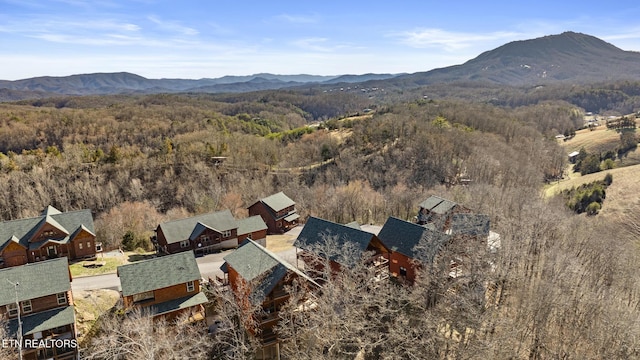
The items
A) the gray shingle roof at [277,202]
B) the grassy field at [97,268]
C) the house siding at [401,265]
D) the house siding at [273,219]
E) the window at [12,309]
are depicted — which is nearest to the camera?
the window at [12,309]

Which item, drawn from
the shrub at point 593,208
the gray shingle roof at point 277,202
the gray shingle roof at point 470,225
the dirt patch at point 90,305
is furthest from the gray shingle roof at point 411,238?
the shrub at point 593,208

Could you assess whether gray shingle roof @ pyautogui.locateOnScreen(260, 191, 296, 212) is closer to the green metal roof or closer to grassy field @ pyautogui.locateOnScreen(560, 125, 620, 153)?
the green metal roof

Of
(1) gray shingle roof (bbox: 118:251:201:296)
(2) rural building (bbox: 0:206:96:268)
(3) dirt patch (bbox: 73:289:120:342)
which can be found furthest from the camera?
(2) rural building (bbox: 0:206:96:268)

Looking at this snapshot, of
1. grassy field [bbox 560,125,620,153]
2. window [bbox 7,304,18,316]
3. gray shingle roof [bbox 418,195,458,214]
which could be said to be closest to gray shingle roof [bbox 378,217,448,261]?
gray shingle roof [bbox 418,195,458,214]

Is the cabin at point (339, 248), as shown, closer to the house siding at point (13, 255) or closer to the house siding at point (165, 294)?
the house siding at point (165, 294)

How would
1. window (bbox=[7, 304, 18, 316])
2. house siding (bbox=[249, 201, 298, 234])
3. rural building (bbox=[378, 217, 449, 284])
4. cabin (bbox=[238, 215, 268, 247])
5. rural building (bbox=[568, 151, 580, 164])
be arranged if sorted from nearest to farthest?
window (bbox=[7, 304, 18, 316])
rural building (bbox=[378, 217, 449, 284])
cabin (bbox=[238, 215, 268, 247])
house siding (bbox=[249, 201, 298, 234])
rural building (bbox=[568, 151, 580, 164])

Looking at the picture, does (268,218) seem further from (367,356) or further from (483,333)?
(483,333)

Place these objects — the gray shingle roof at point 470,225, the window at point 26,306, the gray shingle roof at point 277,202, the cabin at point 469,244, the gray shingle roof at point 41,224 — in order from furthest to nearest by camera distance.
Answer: the gray shingle roof at point 277,202 → the gray shingle roof at point 41,224 → the gray shingle roof at point 470,225 → the window at point 26,306 → the cabin at point 469,244

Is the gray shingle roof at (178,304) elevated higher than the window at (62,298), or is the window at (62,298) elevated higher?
the window at (62,298)
